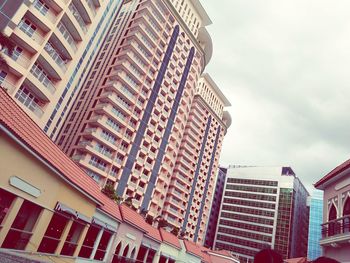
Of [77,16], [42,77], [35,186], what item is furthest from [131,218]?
[77,16]

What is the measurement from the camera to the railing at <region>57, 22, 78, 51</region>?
112 ft

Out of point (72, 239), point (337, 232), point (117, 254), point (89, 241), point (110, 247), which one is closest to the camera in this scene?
point (337, 232)

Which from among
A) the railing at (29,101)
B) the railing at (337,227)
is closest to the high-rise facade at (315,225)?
the railing at (337,227)

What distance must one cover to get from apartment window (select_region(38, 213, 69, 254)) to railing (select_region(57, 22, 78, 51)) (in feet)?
79.7

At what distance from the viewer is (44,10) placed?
32438mm

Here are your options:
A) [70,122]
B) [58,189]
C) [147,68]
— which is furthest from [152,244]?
[147,68]

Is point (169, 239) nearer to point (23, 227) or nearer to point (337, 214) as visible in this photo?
point (337, 214)

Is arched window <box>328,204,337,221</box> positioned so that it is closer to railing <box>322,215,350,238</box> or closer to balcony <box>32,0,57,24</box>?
railing <box>322,215,350,238</box>

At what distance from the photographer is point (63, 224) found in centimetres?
1775

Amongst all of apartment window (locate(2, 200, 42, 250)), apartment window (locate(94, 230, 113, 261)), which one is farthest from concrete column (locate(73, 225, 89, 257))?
apartment window (locate(2, 200, 42, 250))

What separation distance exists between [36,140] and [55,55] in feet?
72.7

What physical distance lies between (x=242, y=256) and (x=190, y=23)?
72.4m

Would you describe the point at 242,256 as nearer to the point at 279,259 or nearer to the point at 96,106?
the point at 96,106

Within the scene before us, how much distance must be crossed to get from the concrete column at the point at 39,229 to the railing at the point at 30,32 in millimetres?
22054
